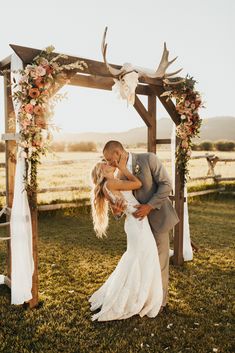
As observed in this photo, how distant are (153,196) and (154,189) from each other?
0.52 ft

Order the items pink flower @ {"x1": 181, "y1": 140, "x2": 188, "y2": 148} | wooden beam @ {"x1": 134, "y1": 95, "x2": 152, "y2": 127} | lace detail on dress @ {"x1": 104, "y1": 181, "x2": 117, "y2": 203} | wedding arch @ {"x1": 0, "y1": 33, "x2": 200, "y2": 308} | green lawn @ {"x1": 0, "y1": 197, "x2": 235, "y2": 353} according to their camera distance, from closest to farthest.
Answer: green lawn @ {"x1": 0, "y1": 197, "x2": 235, "y2": 353} < lace detail on dress @ {"x1": 104, "y1": 181, "x2": 117, "y2": 203} < wedding arch @ {"x1": 0, "y1": 33, "x2": 200, "y2": 308} < pink flower @ {"x1": 181, "y1": 140, "x2": 188, "y2": 148} < wooden beam @ {"x1": 134, "y1": 95, "x2": 152, "y2": 127}

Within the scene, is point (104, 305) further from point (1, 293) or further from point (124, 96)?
point (124, 96)

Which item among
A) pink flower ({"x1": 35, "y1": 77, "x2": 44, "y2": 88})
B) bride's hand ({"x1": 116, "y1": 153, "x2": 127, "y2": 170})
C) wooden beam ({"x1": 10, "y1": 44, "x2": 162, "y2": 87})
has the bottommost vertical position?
bride's hand ({"x1": 116, "y1": 153, "x2": 127, "y2": 170})

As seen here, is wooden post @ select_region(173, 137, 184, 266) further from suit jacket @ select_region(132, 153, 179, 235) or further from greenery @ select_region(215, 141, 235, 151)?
greenery @ select_region(215, 141, 235, 151)

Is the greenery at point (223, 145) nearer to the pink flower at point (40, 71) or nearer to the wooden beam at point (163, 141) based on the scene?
the wooden beam at point (163, 141)

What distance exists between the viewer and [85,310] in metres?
4.72

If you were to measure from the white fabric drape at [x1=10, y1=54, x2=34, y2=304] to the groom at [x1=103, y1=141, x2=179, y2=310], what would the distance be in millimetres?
1071

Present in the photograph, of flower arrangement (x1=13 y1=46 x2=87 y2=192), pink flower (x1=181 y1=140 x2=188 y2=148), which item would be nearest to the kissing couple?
flower arrangement (x1=13 y1=46 x2=87 y2=192)

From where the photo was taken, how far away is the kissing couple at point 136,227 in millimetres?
4469

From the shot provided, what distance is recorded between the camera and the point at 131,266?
4.56 meters

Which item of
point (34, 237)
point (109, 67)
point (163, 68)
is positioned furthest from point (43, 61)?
point (34, 237)

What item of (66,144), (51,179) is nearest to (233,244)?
(51,179)

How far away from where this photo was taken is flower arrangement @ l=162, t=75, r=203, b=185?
19.9ft

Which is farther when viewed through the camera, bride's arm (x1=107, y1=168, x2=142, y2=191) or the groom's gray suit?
the groom's gray suit
